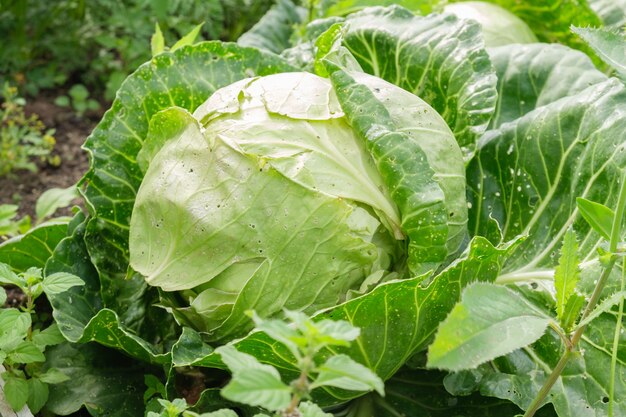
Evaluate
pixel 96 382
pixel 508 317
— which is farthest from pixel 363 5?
pixel 508 317

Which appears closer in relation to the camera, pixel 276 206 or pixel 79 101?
pixel 276 206

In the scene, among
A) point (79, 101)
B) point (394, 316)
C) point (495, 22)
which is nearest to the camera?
point (394, 316)

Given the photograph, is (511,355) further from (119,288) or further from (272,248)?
(119,288)

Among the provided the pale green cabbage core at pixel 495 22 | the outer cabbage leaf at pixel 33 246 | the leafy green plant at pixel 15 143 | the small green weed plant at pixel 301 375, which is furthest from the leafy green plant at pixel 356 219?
the leafy green plant at pixel 15 143

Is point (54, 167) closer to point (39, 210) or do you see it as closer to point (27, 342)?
point (39, 210)

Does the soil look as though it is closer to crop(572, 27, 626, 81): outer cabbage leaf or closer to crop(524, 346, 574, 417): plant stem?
crop(524, 346, 574, 417): plant stem

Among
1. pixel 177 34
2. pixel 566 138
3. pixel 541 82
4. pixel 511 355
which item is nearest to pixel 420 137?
pixel 566 138

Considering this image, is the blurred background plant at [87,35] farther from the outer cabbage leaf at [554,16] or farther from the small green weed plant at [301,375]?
the small green weed plant at [301,375]
